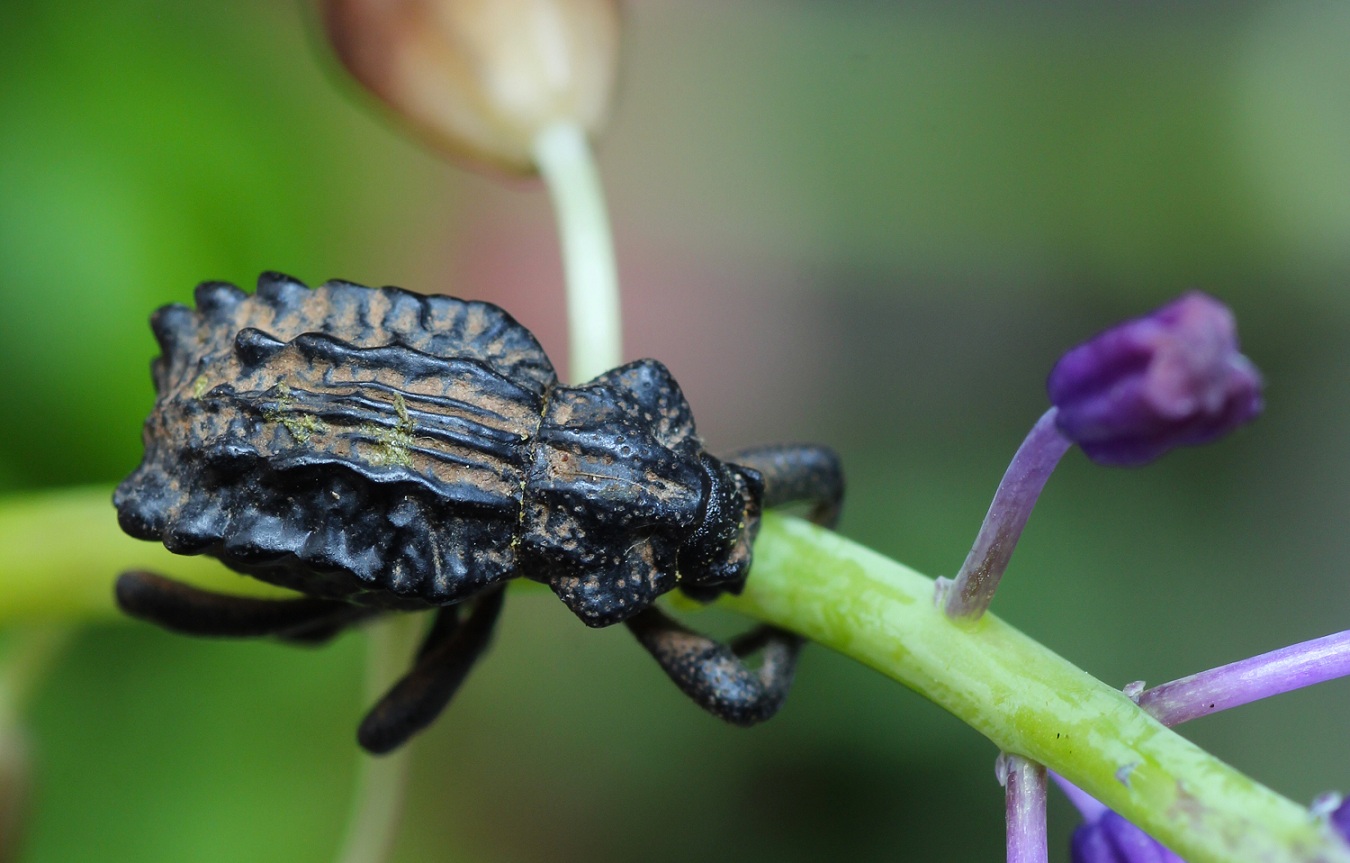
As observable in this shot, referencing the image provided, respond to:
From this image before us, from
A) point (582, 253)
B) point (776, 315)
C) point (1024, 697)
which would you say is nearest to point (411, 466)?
point (582, 253)

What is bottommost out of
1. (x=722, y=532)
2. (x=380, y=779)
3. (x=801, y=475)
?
(x=380, y=779)

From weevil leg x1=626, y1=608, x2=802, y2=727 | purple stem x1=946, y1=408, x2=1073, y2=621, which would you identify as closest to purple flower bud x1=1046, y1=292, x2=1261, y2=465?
purple stem x1=946, y1=408, x2=1073, y2=621

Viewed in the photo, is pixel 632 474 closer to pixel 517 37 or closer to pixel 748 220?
pixel 517 37

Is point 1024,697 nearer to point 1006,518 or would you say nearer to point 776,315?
point 1006,518

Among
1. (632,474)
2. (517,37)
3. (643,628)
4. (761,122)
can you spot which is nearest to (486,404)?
(632,474)

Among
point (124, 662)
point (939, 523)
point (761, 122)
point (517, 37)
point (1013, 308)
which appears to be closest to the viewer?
point (517, 37)

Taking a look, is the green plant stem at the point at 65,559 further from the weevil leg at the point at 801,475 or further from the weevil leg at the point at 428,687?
the weevil leg at the point at 801,475
